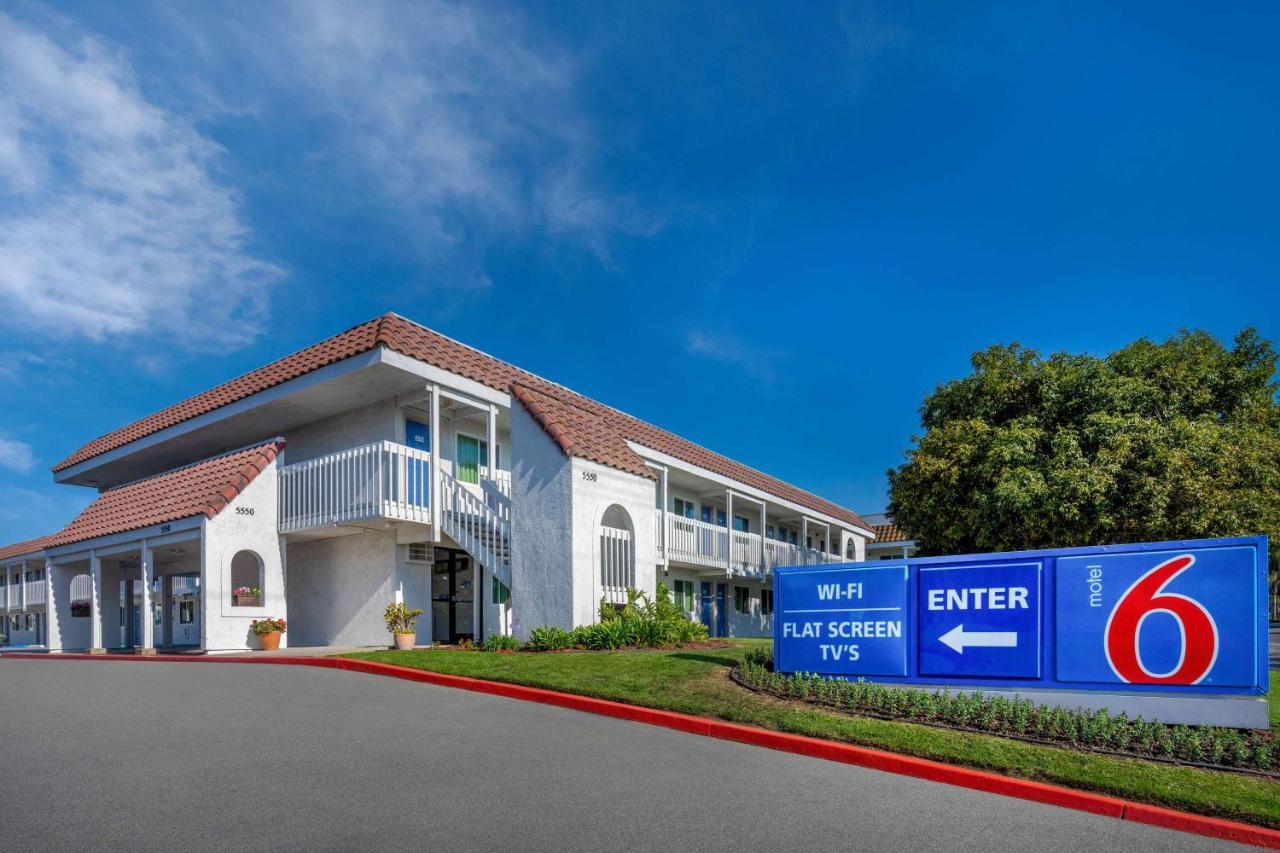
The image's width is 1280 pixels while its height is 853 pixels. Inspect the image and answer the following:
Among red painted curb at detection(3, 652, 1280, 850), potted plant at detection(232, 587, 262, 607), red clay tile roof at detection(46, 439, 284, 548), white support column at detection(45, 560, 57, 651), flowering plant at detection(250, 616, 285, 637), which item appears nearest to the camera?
red painted curb at detection(3, 652, 1280, 850)

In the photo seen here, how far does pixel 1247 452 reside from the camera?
1825cm

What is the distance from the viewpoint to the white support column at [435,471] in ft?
56.1

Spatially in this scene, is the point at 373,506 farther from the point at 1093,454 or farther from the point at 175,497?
the point at 1093,454

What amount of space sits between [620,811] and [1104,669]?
5227 millimetres

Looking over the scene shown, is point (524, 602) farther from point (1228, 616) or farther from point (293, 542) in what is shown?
point (1228, 616)

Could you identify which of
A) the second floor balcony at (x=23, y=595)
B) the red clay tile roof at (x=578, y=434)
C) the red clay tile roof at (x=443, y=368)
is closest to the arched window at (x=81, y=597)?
the red clay tile roof at (x=443, y=368)

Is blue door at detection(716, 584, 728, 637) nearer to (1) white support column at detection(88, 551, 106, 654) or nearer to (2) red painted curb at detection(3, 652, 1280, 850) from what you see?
(1) white support column at detection(88, 551, 106, 654)

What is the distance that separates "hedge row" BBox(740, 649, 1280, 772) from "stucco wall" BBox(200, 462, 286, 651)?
11.5 meters

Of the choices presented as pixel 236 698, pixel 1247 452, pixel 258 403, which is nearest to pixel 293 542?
pixel 258 403

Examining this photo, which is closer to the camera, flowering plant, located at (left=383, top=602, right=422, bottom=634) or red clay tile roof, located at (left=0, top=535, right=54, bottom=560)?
flowering plant, located at (left=383, top=602, right=422, bottom=634)

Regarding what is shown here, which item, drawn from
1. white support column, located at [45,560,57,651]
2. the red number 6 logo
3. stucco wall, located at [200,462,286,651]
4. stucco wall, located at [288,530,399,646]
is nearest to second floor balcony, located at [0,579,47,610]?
white support column, located at [45,560,57,651]

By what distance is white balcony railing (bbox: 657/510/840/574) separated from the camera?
23.5 m

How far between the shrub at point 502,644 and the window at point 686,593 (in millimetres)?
11751

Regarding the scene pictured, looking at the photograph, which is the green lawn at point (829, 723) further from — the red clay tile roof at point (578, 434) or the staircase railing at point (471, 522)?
the staircase railing at point (471, 522)
